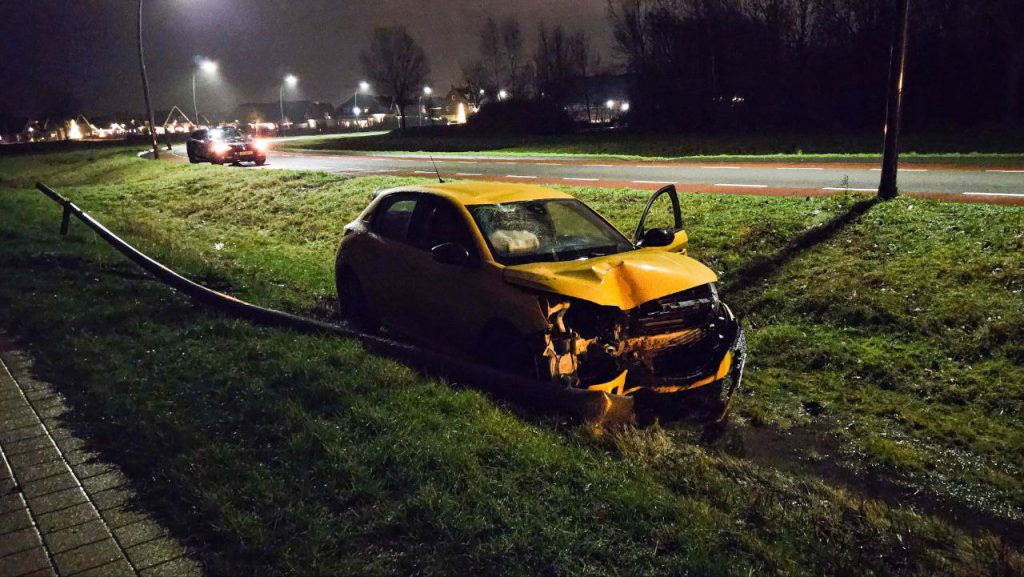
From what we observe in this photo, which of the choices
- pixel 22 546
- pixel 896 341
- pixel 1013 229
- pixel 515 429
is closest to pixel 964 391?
pixel 896 341

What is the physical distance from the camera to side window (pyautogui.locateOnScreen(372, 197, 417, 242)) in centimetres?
696

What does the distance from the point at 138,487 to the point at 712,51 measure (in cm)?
4785

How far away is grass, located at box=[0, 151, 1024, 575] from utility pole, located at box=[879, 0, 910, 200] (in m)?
0.55

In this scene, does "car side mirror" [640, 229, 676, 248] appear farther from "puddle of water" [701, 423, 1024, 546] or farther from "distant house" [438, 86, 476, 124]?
"distant house" [438, 86, 476, 124]

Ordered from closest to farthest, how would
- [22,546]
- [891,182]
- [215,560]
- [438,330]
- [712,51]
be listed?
1. [215,560]
2. [22,546]
3. [438,330]
4. [891,182]
5. [712,51]

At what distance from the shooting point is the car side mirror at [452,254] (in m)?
5.75

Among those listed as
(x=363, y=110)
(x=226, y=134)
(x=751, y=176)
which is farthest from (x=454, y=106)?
(x=751, y=176)

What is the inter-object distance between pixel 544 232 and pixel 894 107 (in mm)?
7212

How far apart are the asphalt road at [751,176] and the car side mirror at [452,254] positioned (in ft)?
31.0

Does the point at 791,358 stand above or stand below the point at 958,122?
below

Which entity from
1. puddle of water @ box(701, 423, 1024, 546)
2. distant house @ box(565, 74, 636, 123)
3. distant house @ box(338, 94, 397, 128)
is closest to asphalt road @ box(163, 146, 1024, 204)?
puddle of water @ box(701, 423, 1024, 546)

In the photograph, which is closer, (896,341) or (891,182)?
(896,341)

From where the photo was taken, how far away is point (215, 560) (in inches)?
136

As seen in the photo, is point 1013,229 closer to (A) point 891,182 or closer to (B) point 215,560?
(A) point 891,182
